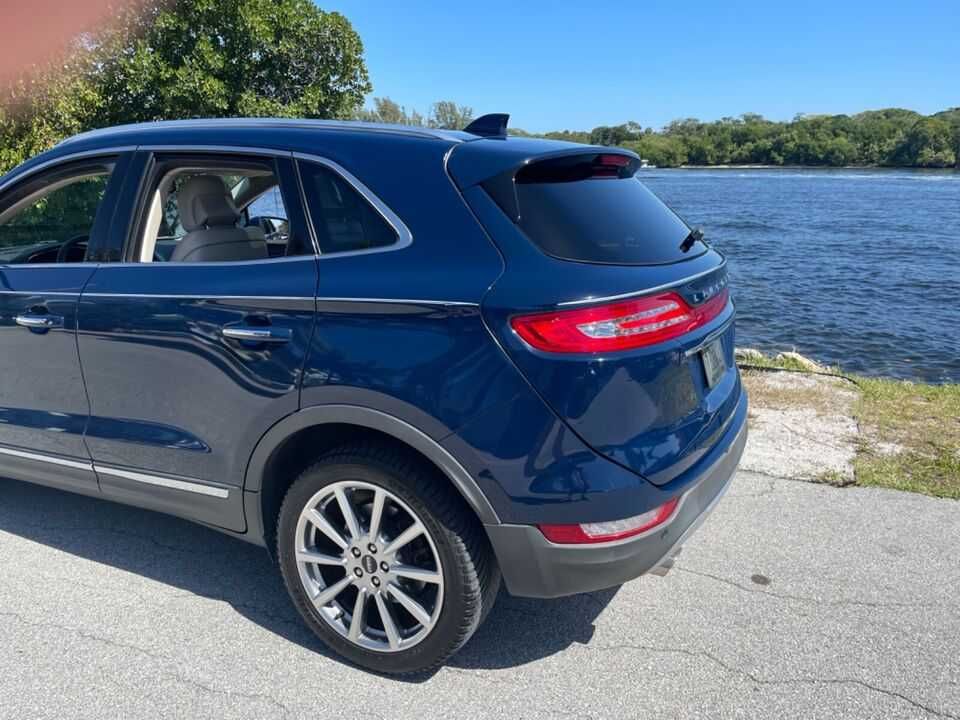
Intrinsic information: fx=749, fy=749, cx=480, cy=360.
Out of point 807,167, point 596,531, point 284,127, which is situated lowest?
point 807,167

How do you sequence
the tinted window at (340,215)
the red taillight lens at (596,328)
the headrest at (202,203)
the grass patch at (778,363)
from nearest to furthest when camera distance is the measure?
the red taillight lens at (596,328) < the tinted window at (340,215) < the headrest at (202,203) < the grass patch at (778,363)

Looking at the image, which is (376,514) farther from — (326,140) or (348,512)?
(326,140)

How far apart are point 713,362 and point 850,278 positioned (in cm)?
1933

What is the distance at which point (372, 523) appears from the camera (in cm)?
254

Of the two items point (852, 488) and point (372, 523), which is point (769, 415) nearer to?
point (852, 488)

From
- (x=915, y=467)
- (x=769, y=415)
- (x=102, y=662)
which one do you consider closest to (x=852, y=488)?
(x=915, y=467)

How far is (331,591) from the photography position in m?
2.68

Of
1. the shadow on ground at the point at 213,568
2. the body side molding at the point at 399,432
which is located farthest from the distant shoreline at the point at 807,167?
the body side molding at the point at 399,432

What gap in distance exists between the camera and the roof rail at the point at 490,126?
289cm

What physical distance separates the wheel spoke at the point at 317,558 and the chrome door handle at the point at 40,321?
1.44m

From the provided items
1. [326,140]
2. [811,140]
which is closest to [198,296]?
[326,140]

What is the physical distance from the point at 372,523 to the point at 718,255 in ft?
5.72

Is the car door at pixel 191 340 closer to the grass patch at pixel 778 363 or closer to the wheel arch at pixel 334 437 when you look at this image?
the wheel arch at pixel 334 437

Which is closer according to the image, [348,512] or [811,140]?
[348,512]
